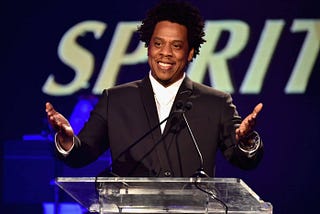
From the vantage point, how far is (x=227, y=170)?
563 cm

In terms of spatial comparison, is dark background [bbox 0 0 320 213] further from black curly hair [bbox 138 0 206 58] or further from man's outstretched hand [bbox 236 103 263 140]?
man's outstretched hand [bbox 236 103 263 140]

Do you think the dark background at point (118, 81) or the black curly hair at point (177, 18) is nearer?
the black curly hair at point (177, 18)

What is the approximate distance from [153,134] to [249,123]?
0.61 meters

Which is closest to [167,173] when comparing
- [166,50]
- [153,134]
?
[153,134]

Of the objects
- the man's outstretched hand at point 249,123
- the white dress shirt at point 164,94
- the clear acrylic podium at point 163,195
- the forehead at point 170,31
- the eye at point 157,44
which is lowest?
the clear acrylic podium at point 163,195

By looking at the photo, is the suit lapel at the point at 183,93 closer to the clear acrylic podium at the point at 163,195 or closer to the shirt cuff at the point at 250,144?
the shirt cuff at the point at 250,144

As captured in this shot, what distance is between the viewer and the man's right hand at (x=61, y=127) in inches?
108

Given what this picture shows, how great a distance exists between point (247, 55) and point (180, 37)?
2278 millimetres

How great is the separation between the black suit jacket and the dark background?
2164 mm

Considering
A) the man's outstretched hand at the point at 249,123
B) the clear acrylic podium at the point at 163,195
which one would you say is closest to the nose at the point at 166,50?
the man's outstretched hand at the point at 249,123

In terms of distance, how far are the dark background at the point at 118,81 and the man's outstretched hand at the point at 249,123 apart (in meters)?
2.70

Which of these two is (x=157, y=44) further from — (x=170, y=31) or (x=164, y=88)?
(x=164, y=88)

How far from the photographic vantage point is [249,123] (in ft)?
8.91

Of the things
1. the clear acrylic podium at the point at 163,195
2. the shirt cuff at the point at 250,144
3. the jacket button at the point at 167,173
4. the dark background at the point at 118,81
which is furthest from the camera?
the dark background at the point at 118,81
